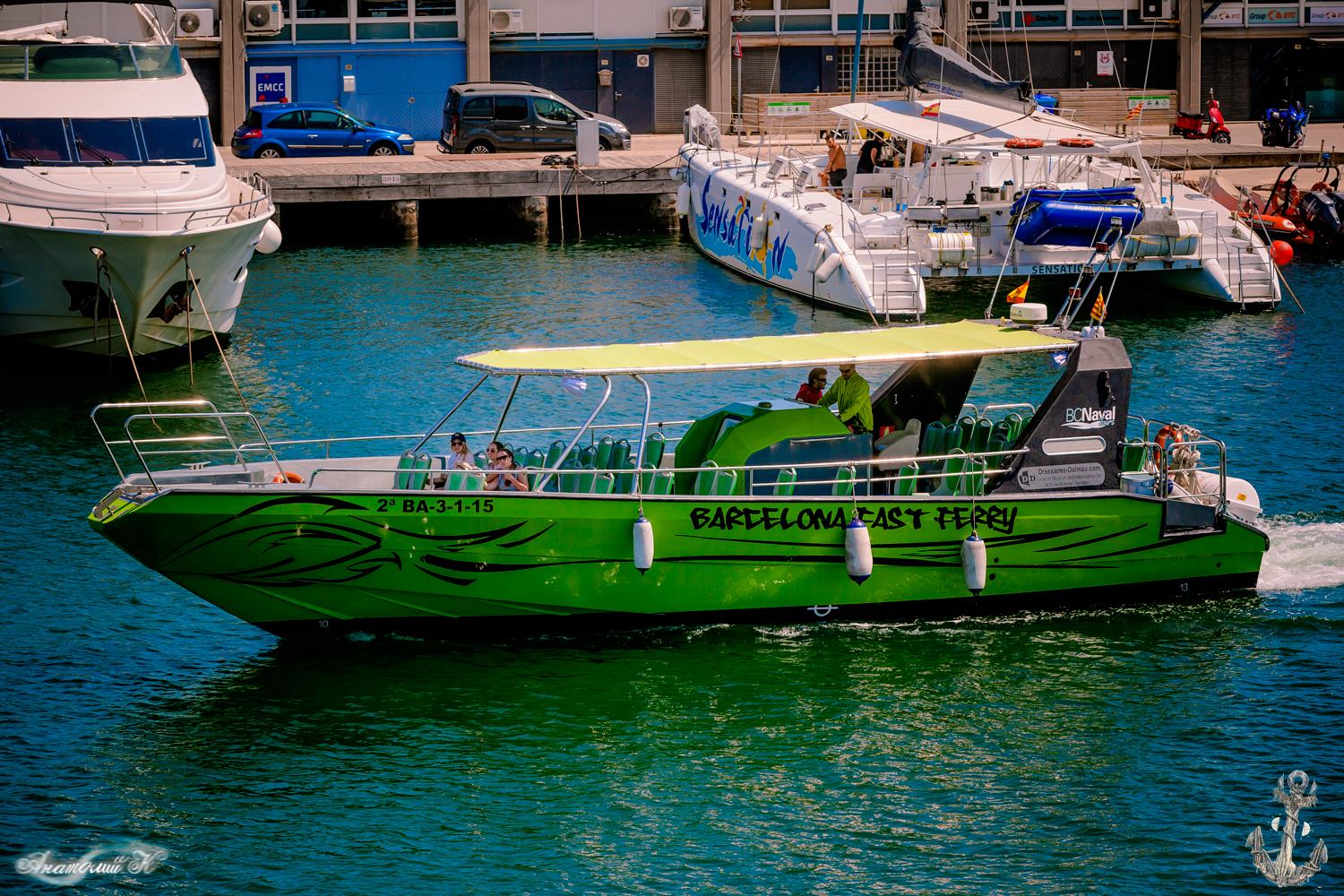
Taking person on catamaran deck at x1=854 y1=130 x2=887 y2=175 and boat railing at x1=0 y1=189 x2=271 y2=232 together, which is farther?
person on catamaran deck at x1=854 y1=130 x2=887 y2=175

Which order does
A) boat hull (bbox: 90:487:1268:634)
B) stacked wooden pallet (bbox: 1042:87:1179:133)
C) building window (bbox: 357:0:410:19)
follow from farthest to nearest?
stacked wooden pallet (bbox: 1042:87:1179:133) → building window (bbox: 357:0:410:19) → boat hull (bbox: 90:487:1268:634)

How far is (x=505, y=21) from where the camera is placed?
48.3 m

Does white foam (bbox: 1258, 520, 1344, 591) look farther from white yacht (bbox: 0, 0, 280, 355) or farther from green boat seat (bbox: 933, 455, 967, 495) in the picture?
white yacht (bbox: 0, 0, 280, 355)

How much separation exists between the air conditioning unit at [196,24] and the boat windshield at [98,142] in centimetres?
2051

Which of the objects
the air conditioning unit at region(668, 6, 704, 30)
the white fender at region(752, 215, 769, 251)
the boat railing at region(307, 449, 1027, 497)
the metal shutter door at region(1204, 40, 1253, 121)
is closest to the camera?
the boat railing at region(307, 449, 1027, 497)

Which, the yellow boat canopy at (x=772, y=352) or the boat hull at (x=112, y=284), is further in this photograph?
the boat hull at (x=112, y=284)

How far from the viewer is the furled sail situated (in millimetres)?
32719

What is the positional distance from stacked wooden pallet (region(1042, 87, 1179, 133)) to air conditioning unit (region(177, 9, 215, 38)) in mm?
23803

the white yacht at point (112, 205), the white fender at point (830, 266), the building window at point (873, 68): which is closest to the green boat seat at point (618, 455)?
the white yacht at point (112, 205)

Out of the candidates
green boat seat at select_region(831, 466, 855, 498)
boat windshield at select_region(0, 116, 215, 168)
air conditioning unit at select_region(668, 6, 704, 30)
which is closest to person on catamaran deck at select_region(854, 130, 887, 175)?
boat windshield at select_region(0, 116, 215, 168)

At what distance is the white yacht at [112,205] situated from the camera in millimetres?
24375

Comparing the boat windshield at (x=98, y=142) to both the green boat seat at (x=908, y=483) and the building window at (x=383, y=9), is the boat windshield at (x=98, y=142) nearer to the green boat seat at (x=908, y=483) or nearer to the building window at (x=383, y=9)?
the green boat seat at (x=908, y=483)

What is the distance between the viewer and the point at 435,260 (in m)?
36.0

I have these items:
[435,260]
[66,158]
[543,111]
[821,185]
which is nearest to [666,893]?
[66,158]
